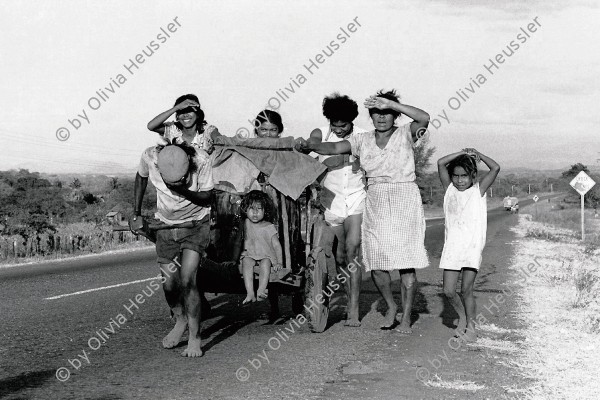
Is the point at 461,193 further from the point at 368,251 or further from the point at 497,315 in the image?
the point at 497,315

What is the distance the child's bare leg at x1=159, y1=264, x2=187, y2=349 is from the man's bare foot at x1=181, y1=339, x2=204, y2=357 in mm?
352

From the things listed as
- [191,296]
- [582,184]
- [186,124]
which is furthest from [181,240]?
[582,184]

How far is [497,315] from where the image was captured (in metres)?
9.30

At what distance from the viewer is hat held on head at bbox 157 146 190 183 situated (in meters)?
6.31

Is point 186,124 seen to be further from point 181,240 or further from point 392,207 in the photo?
point 392,207

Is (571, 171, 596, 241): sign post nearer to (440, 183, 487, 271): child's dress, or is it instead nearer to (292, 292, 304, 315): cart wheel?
(292, 292, 304, 315): cart wheel

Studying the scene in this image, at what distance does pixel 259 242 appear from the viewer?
7.53m

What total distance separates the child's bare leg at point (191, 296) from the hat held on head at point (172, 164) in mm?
675

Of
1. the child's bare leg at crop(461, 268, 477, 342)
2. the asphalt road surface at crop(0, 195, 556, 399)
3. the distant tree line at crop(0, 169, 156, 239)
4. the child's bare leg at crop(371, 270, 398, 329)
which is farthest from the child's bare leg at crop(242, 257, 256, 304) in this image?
the distant tree line at crop(0, 169, 156, 239)

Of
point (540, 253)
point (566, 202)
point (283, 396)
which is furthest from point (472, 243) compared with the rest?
point (566, 202)

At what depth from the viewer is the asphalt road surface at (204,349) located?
5531 millimetres

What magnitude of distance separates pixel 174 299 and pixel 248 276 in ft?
2.59

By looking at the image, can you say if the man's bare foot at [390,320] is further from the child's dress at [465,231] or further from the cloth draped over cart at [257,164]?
the cloth draped over cart at [257,164]

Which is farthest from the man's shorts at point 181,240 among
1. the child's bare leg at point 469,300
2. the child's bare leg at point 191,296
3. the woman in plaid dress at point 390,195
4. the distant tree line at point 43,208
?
the distant tree line at point 43,208
